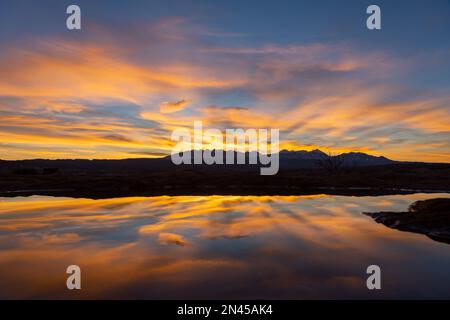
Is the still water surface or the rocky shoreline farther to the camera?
the rocky shoreline

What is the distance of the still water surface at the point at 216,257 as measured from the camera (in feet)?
37.4

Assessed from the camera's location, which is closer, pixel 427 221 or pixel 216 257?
pixel 216 257

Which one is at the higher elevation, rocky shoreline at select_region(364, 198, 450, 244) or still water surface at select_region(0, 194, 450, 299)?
rocky shoreline at select_region(364, 198, 450, 244)

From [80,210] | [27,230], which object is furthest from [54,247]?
[80,210]

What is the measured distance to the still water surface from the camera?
37.4ft

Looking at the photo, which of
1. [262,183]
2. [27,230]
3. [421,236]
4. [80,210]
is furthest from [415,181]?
[27,230]

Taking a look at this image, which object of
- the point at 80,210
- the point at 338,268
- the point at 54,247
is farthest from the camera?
the point at 80,210

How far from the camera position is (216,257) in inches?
610

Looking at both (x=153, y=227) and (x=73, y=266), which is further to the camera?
(x=153, y=227)

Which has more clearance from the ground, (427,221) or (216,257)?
(427,221)

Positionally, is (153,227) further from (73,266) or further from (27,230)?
(73,266)
